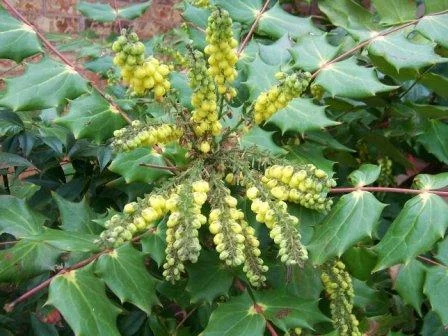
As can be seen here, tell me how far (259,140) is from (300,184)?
215 mm

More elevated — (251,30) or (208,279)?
(251,30)

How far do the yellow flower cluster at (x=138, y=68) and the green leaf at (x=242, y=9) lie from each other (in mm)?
610

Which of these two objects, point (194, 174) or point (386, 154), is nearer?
point (194, 174)

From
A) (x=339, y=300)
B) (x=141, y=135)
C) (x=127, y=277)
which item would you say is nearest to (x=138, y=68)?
(x=141, y=135)

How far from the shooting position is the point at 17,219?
3.85 ft

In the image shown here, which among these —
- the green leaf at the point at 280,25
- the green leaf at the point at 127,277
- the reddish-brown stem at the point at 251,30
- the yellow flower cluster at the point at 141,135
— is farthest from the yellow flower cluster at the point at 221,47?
the green leaf at the point at 280,25

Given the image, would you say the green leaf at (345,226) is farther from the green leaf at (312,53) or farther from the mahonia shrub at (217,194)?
the green leaf at (312,53)

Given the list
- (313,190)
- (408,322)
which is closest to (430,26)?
(313,190)

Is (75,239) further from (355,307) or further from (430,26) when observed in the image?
(430,26)

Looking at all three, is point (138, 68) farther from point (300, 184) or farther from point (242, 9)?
point (242, 9)

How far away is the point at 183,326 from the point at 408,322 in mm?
710

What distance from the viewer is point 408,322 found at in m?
1.67

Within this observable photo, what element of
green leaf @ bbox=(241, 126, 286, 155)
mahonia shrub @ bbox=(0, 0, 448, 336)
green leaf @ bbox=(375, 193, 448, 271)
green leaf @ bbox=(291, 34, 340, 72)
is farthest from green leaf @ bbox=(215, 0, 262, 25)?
green leaf @ bbox=(375, 193, 448, 271)

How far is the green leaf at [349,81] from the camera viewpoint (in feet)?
3.92
